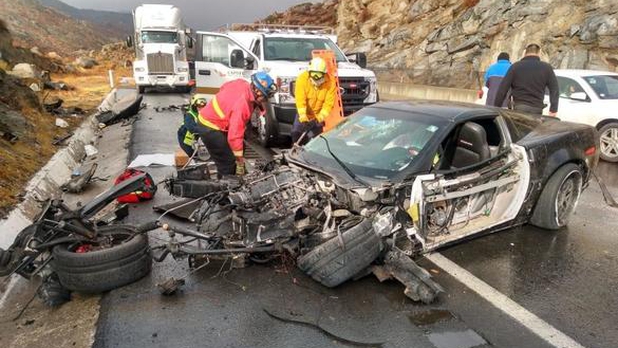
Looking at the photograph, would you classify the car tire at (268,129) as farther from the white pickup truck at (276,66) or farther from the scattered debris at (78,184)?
the scattered debris at (78,184)

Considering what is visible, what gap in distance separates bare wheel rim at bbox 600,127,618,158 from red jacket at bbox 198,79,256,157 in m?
7.04

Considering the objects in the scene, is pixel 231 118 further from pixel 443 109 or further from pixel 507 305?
pixel 507 305

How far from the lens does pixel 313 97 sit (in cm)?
735

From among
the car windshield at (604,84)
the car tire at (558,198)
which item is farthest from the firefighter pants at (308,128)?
the car windshield at (604,84)

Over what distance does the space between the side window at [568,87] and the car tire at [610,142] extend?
3.09 feet

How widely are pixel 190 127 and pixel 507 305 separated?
16.5 feet

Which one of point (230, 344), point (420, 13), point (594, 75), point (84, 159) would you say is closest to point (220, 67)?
point (84, 159)

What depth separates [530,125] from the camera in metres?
5.21

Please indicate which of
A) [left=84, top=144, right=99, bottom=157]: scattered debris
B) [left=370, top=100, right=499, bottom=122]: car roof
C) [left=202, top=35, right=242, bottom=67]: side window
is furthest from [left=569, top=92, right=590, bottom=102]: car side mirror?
[left=84, top=144, right=99, bottom=157]: scattered debris

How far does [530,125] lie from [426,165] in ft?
6.08

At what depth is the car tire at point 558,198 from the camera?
493 cm

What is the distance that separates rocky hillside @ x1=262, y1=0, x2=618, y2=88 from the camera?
59.7ft

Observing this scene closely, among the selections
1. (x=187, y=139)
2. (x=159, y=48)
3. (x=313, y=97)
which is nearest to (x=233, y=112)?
(x=187, y=139)

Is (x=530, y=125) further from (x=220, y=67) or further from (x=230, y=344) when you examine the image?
(x=220, y=67)
